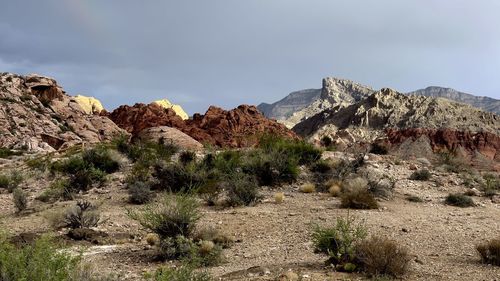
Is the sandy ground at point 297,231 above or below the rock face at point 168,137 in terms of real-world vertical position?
below

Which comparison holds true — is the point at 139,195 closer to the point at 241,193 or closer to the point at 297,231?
the point at 241,193

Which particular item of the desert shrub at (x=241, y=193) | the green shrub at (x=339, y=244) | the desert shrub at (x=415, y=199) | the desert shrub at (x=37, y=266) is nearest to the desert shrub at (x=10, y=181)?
the desert shrub at (x=241, y=193)

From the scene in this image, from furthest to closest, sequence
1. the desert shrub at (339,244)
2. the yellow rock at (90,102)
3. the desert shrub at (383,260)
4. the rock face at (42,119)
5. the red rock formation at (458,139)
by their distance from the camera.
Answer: the yellow rock at (90,102) → the red rock formation at (458,139) → the rock face at (42,119) → the desert shrub at (339,244) → the desert shrub at (383,260)

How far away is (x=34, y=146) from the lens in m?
42.8

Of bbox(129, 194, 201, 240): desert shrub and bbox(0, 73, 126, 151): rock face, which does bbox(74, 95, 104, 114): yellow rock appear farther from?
bbox(129, 194, 201, 240): desert shrub

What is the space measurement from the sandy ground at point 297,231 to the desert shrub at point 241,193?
0.42 m

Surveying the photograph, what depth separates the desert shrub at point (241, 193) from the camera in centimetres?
1357

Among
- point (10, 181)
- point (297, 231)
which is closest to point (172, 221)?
point (297, 231)

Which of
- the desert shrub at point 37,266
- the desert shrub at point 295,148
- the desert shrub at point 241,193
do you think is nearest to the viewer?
the desert shrub at point 37,266

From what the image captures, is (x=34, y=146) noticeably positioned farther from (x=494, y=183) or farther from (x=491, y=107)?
(x=491, y=107)

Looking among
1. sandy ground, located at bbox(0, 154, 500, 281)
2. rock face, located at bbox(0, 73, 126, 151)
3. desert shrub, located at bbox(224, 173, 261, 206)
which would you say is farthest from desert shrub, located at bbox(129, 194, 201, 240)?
rock face, located at bbox(0, 73, 126, 151)

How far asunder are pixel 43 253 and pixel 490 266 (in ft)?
20.9

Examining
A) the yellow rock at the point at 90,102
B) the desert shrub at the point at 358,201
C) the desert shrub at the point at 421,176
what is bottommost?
the desert shrub at the point at 358,201

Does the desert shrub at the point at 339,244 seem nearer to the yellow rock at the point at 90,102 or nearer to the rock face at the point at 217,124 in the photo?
the rock face at the point at 217,124
